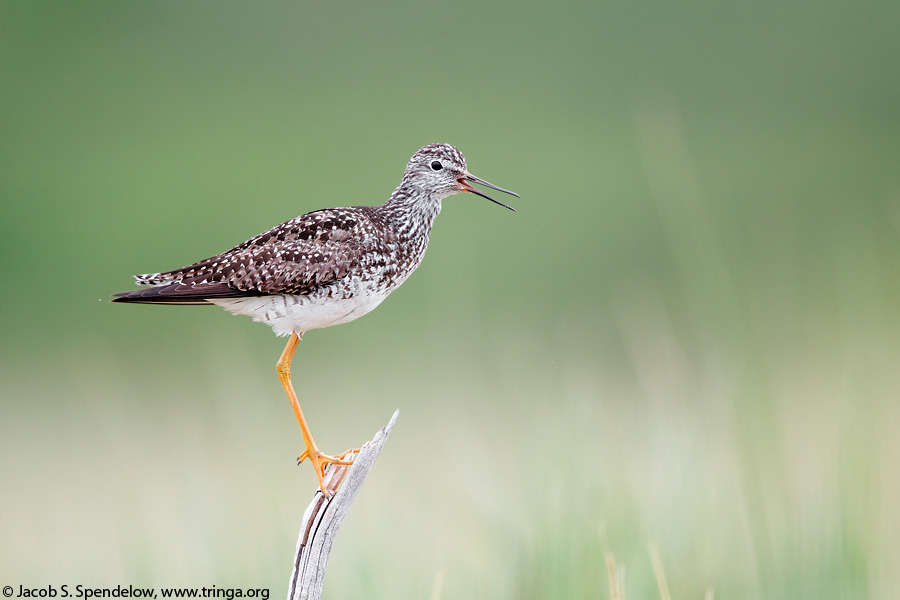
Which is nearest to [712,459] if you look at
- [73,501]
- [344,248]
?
[344,248]

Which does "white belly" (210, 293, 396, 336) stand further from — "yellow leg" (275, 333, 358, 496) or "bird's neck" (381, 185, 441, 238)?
"bird's neck" (381, 185, 441, 238)

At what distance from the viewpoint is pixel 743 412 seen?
4172 mm

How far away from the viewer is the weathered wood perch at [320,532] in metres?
4.21

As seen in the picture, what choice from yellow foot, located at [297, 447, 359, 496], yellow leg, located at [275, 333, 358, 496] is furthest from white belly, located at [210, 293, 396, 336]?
yellow foot, located at [297, 447, 359, 496]

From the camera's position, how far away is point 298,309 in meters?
4.81

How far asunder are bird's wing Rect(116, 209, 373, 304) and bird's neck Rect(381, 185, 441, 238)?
0.24 meters

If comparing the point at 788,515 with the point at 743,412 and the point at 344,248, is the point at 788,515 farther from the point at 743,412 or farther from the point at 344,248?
the point at 344,248

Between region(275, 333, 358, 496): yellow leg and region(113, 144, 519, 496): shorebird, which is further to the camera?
region(275, 333, 358, 496): yellow leg

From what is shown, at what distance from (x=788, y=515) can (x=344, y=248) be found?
2.25 meters

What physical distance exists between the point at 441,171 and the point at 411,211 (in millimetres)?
261

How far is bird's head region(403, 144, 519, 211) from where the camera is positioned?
17.0 feet

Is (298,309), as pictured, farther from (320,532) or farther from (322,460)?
(320,532)

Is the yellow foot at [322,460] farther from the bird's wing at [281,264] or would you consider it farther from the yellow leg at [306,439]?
the bird's wing at [281,264]

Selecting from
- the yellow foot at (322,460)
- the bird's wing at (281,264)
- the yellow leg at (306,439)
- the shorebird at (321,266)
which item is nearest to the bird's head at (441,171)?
the shorebird at (321,266)
